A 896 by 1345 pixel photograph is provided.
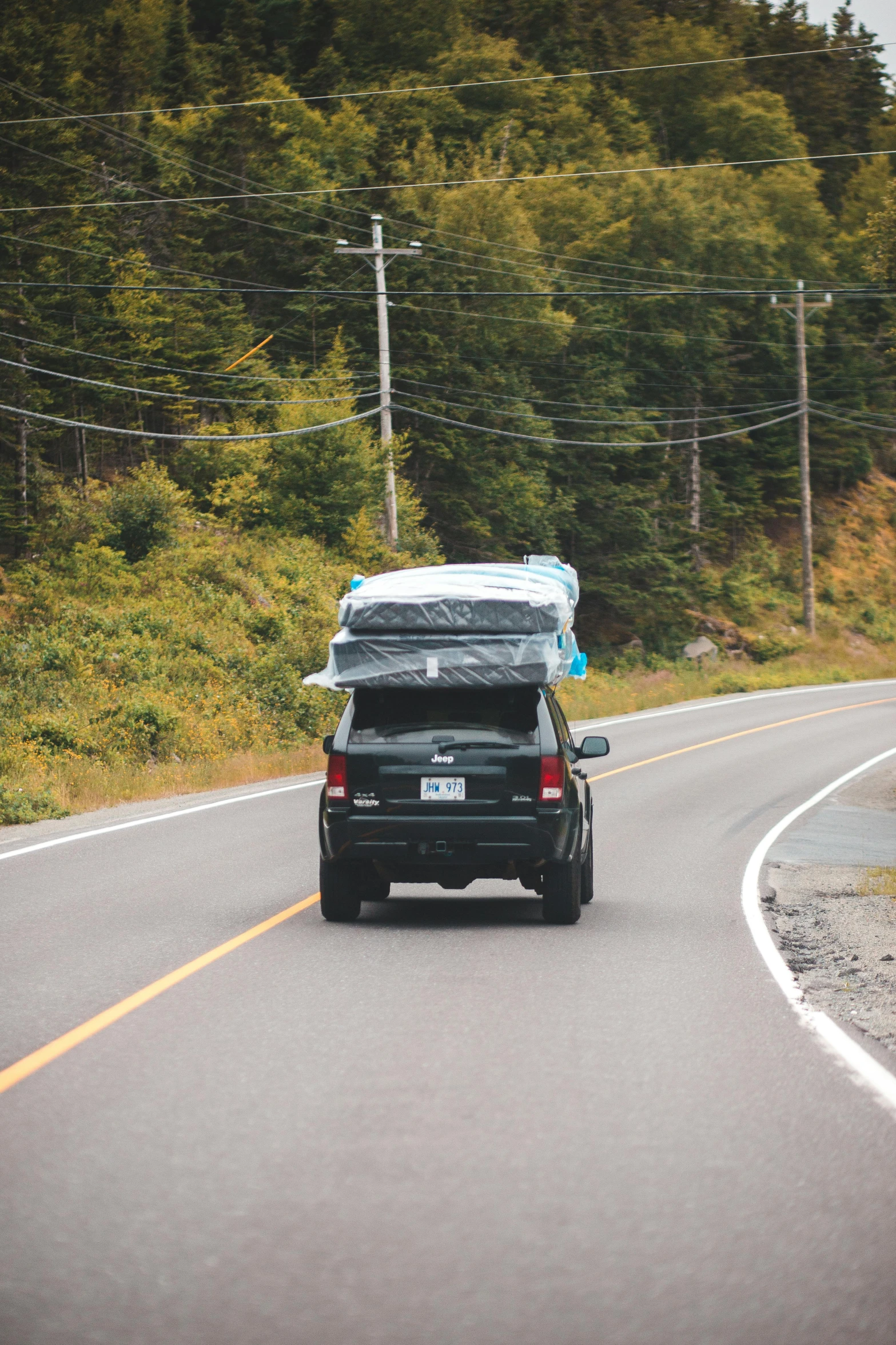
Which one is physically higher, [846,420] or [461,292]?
[461,292]

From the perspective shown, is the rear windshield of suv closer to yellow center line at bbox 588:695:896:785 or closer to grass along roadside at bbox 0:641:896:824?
grass along roadside at bbox 0:641:896:824

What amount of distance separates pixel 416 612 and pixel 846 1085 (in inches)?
221

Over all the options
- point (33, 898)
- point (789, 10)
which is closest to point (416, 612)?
point (33, 898)

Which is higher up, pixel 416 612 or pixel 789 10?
pixel 789 10

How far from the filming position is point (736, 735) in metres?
33.6

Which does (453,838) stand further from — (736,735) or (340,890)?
(736,735)

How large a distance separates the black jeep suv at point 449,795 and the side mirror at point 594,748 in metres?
0.82

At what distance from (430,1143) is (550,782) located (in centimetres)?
535

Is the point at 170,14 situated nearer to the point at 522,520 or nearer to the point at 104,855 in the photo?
the point at 522,520

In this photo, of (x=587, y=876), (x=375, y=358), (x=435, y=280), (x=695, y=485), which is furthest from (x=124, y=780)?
(x=695, y=485)

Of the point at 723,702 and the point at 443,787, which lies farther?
the point at 723,702

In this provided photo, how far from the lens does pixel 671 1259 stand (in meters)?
4.39

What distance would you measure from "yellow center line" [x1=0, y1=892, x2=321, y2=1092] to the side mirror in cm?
281

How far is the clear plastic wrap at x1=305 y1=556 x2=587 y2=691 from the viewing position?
10.9 m
